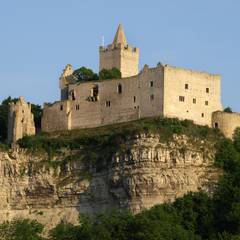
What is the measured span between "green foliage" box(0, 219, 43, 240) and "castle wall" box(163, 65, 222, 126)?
1004cm

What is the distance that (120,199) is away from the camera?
102750 mm

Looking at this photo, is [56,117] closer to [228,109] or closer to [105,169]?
[105,169]

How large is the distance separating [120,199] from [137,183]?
1.72 meters

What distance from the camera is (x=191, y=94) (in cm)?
10506

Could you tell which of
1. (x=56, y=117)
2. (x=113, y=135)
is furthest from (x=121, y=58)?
(x=113, y=135)

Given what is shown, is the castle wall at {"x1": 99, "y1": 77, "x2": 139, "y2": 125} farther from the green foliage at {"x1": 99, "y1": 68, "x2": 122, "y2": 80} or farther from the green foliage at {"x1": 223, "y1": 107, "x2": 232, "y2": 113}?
the green foliage at {"x1": 223, "y1": 107, "x2": 232, "y2": 113}

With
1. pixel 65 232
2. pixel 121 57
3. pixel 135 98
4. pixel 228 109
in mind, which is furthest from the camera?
pixel 121 57

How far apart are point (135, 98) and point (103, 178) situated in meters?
5.15

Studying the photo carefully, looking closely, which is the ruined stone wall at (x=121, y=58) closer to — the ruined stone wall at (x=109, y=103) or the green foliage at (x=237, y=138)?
the ruined stone wall at (x=109, y=103)

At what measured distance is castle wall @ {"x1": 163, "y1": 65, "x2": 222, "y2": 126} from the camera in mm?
104250

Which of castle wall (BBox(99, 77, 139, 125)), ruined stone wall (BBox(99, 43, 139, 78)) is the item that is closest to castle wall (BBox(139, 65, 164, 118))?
castle wall (BBox(99, 77, 139, 125))

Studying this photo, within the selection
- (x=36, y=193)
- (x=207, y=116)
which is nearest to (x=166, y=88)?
(x=207, y=116)

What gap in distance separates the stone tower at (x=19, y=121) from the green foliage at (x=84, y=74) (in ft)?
14.2

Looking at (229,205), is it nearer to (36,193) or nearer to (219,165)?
(219,165)
